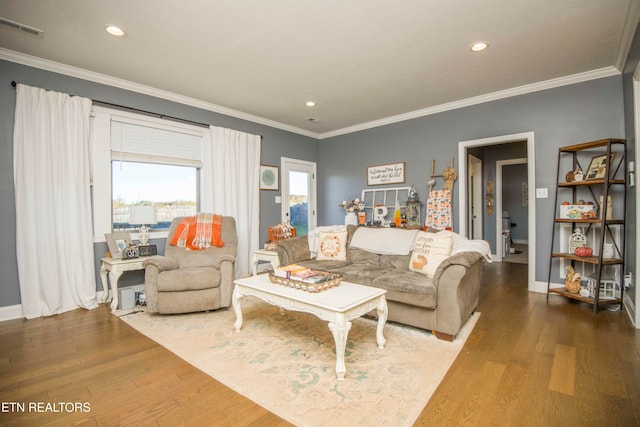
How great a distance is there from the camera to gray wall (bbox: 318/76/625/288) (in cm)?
336

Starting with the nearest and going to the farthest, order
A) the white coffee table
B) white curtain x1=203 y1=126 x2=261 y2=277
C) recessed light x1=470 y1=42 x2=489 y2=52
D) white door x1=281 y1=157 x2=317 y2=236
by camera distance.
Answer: the white coffee table, recessed light x1=470 y1=42 x2=489 y2=52, white curtain x1=203 y1=126 x2=261 y2=277, white door x1=281 y1=157 x2=317 y2=236

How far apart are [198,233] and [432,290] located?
264 centimetres

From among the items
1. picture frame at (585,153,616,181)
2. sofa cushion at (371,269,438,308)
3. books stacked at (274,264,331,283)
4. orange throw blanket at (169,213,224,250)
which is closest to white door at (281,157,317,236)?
orange throw blanket at (169,213,224,250)

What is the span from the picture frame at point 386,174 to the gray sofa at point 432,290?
→ 2155 millimetres

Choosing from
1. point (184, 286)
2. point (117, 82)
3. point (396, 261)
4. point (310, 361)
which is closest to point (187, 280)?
point (184, 286)

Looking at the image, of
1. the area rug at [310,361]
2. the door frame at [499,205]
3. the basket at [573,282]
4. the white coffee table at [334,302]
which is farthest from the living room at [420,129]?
the door frame at [499,205]

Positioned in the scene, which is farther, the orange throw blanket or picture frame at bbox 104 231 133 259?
the orange throw blanket

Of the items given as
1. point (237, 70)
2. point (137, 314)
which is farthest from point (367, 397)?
point (237, 70)

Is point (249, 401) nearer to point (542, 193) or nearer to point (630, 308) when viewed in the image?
point (630, 308)

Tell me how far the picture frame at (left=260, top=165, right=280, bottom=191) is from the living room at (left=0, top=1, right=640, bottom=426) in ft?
0.31

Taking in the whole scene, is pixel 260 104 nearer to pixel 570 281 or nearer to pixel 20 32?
pixel 20 32

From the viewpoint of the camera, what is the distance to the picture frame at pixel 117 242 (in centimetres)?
330

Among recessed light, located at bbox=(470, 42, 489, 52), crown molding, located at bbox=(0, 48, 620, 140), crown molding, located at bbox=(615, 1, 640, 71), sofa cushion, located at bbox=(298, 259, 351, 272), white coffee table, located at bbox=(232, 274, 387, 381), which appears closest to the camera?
white coffee table, located at bbox=(232, 274, 387, 381)

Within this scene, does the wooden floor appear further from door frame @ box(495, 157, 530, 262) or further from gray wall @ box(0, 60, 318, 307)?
door frame @ box(495, 157, 530, 262)
